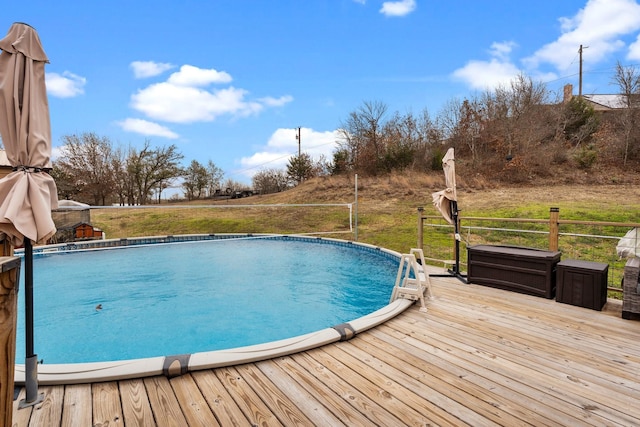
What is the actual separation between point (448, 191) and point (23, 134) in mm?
4412

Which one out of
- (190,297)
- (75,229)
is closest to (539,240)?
(190,297)

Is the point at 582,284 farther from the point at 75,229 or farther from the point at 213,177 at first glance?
the point at 213,177

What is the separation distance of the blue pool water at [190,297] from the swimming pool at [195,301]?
0.02 m

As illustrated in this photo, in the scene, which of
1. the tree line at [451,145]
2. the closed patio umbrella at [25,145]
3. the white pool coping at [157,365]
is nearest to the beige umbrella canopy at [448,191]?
the white pool coping at [157,365]

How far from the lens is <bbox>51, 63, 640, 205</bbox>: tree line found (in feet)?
46.5

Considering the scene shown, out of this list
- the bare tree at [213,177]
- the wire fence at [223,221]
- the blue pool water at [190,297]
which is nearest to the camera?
the blue pool water at [190,297]

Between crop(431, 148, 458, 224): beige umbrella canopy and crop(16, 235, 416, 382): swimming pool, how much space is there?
185 cm

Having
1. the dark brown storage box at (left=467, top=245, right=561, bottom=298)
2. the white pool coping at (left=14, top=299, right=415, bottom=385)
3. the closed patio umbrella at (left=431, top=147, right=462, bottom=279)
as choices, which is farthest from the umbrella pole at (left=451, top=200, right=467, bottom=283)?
the white pool coping at (left=14, top=299, right=415, bottom=385)

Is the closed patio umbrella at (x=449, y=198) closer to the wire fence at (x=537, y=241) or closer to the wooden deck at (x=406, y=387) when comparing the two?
the wire fence at (x=537, y=241)

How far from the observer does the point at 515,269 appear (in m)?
3.83

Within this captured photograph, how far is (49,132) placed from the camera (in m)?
1.84

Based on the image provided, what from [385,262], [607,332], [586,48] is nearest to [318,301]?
[385,262]

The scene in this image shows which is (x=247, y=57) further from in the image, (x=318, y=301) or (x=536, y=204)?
(x=536, y=204)

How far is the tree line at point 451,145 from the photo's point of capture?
14.2 meters
